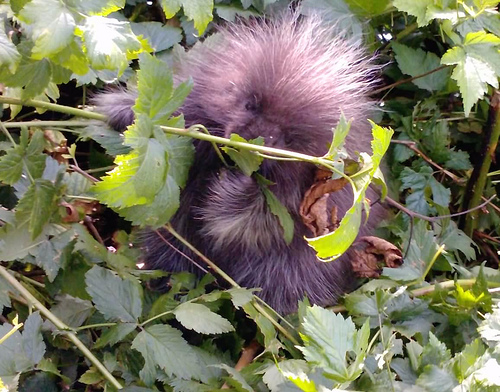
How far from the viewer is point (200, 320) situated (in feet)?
3.78

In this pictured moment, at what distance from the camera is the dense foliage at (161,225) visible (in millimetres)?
969

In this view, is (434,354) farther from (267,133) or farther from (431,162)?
(431,162)

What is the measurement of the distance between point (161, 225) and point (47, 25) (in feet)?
1.65

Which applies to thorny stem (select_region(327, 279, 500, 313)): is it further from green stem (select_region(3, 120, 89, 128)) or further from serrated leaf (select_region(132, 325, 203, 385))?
green stem (select_region(3, 120, 89, 128))

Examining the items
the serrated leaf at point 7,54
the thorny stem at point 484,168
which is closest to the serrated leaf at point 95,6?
the serrated leaf at point 7,54

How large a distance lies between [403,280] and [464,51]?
1.89 feet

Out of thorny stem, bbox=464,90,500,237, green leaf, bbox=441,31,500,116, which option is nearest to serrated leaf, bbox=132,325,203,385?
green leaf, bbox=441,31,500,116

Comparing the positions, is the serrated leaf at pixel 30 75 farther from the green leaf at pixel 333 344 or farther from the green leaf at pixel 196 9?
the green leaf at pixel 333 344

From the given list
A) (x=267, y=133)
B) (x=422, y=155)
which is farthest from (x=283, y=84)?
(x=422, y=155)

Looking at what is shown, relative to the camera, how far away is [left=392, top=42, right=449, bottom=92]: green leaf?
183 centimetres

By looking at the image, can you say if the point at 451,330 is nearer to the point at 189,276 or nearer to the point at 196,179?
the point at 189,276

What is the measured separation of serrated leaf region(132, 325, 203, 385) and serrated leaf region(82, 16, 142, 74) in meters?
0.51

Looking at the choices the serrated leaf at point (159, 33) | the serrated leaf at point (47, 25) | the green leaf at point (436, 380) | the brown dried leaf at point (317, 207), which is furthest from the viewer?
the serrated leaf at point (159, 33)

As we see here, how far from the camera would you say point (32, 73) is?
1060mm
